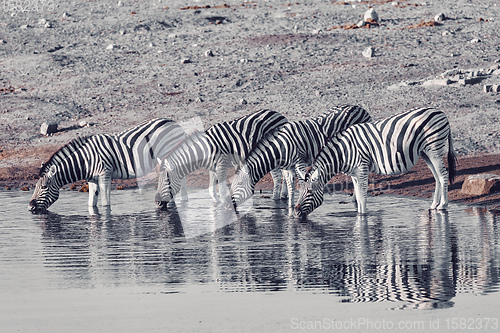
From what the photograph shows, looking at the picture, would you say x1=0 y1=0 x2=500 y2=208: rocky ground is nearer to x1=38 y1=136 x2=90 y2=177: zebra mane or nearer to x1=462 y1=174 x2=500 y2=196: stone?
x1=462 y1=174 x2=500 y2=196: stone

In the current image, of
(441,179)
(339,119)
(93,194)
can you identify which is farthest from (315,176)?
(93,194)

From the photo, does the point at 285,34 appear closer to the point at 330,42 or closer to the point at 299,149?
the point at 330,42

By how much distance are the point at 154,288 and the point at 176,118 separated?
57.2 ft

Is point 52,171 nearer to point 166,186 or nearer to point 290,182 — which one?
point 166,186

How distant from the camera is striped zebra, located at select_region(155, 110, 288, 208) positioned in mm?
17609

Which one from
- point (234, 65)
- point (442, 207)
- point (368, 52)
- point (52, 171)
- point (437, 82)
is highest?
point (368, 52)

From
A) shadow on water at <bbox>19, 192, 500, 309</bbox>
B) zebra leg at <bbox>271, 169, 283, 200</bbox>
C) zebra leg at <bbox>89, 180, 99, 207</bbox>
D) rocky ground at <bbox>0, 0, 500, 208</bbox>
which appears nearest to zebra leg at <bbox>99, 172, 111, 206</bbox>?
zebra leg at <bbox>89, 180, 99, 207</bbox>

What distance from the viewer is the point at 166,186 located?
17516 mm

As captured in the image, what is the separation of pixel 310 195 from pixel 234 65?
1653 cm

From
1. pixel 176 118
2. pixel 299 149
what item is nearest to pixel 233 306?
pixel 299 149

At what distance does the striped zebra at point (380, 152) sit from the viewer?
1577 cm

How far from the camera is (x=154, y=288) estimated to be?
10.3 metres

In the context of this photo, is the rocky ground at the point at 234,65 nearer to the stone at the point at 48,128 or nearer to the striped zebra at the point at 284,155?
the stone at the point at 48,128

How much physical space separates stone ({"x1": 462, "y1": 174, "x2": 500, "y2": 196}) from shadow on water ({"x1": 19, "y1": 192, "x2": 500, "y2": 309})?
1.20 m
